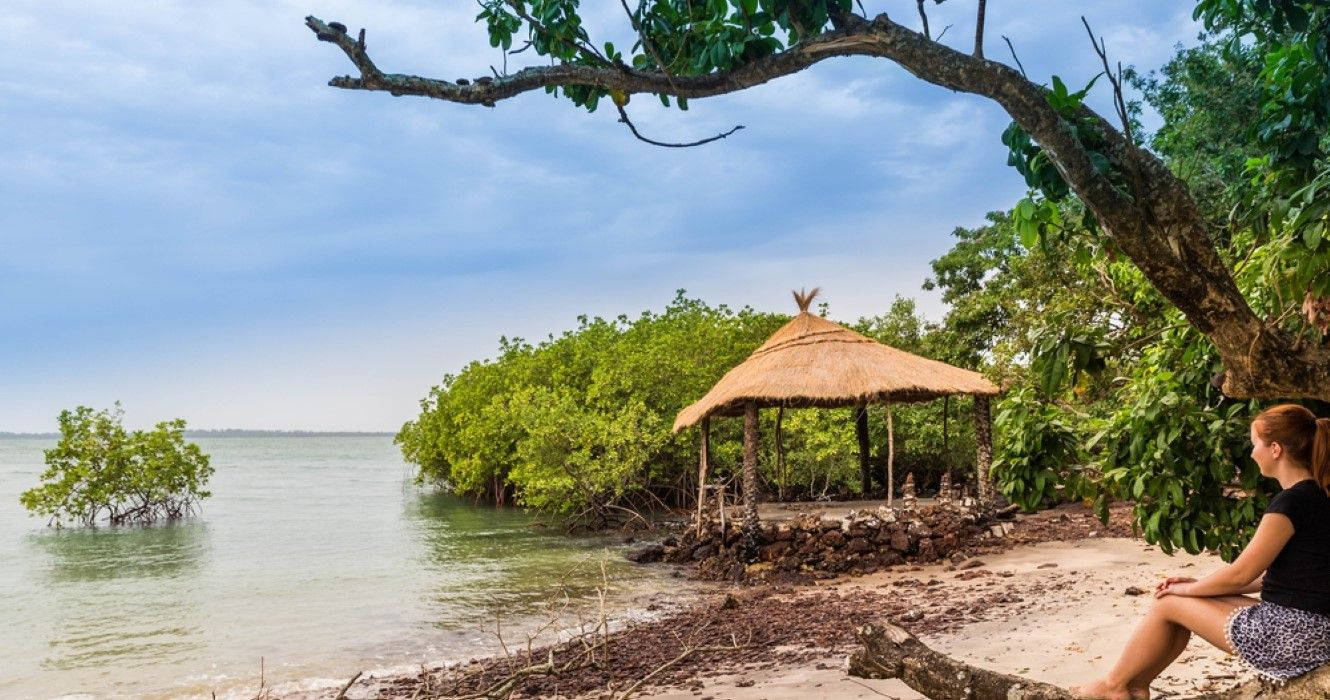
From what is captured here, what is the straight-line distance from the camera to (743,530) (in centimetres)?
1423

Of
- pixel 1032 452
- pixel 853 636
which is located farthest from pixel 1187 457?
pixel 853 636

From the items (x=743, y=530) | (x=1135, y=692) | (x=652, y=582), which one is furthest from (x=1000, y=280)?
(x=1135, y=692)

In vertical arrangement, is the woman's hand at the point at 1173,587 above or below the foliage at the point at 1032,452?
below

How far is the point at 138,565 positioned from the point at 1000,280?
19.1m

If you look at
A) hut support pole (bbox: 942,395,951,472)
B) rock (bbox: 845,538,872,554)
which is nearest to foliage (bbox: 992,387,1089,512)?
rock (bbox: 845,538,872,554)

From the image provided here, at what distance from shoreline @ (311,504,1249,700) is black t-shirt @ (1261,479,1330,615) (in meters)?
1.90

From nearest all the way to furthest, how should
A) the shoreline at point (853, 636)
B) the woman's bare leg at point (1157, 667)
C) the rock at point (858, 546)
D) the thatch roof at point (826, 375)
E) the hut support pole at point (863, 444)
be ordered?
the woman's bare leg at point (1157, 667), the shoreline at point (853, 636), the rock at point (858, 546), the thatch roof at point (826, 375), the hut support pole at point (863, 444)

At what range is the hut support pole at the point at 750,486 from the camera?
14.0 meters

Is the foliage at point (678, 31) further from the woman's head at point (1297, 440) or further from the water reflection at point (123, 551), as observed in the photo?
the water reflection at point (123, 551)

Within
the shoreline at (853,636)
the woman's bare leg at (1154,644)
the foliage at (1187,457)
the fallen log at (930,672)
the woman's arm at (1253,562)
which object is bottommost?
the shoreline at (853,636)

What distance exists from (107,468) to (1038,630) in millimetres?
25373

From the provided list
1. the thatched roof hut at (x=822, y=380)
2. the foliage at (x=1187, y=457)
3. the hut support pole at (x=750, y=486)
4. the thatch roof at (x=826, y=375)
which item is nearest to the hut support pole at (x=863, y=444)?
the thatched roof hut at (x=822, y=380)

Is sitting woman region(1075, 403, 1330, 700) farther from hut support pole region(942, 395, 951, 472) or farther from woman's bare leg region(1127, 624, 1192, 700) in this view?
hut support pole region(942, 395, 951, 472)

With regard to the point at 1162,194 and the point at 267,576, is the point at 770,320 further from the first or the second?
the point at 1162,194
